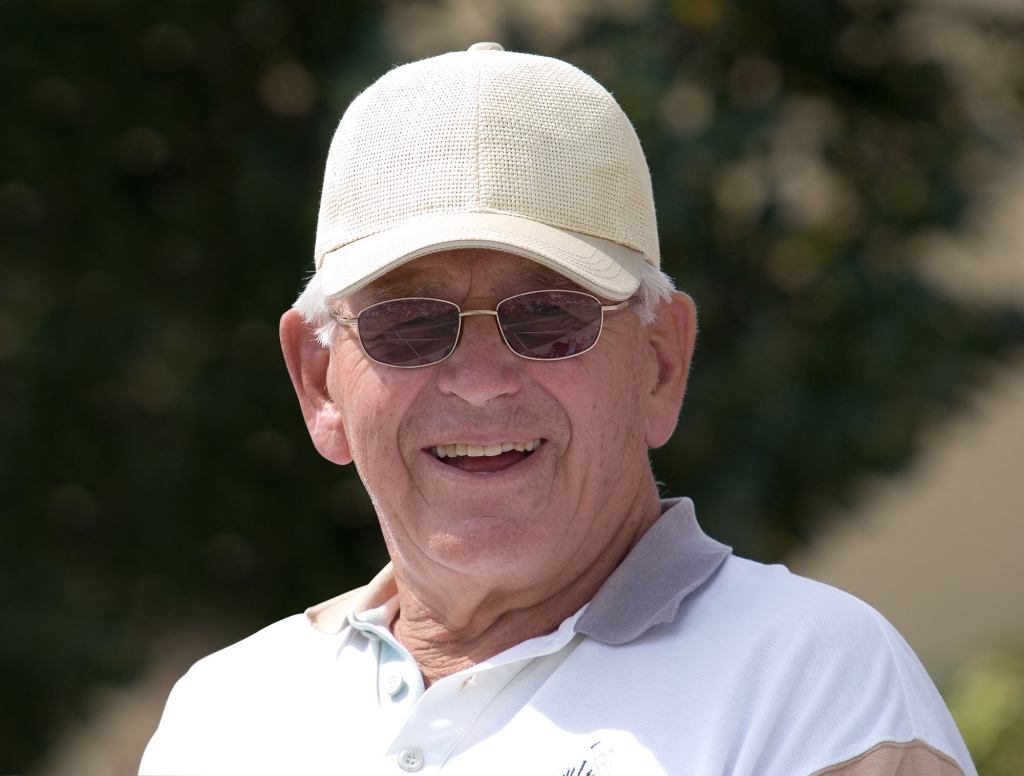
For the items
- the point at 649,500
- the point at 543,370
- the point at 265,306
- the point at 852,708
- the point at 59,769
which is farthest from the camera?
the point at 59,769

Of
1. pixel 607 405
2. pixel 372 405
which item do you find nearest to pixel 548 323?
pixel 607 405

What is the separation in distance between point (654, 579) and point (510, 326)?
432 millimetres

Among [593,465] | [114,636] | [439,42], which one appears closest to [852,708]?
[593,465]

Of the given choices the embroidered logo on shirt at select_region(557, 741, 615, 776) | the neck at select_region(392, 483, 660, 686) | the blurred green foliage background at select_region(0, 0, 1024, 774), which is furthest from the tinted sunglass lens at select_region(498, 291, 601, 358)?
the blurred green foliage background at select_region(0, 0, 1024, 774)

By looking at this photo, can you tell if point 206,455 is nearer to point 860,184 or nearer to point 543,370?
point 860,184

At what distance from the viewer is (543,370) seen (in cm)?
207

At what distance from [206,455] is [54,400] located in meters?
0.64

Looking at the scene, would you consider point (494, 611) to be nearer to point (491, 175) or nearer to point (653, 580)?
point (653, 580)

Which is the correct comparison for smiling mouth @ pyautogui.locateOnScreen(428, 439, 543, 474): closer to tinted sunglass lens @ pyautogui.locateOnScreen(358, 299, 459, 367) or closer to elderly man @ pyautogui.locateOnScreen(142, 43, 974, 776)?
elderly man @ pyautogui.locateOnScreen(142, 43, 974, 776)

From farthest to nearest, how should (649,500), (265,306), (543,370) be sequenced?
(265,306) < (649,500) < (543,370)

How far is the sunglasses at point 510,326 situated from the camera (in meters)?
2.06

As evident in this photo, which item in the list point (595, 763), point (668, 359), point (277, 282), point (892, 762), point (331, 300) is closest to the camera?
point (892, 762)

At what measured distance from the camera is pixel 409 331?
2.09 meters

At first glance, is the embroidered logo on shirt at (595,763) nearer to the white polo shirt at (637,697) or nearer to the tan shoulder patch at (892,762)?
the white polo shirt at (637,697)
